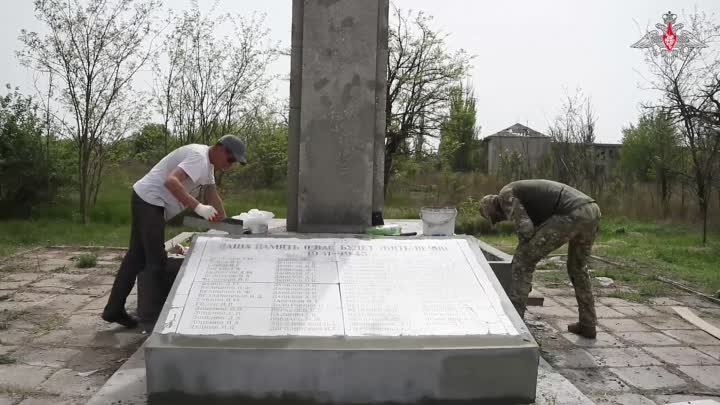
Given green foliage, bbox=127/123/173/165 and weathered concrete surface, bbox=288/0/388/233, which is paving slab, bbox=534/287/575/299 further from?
green foliage, bbox=127/123/173/165

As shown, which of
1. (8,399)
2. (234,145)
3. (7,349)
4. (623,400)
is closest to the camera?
(8,399)

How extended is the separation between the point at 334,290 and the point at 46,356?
2.24 m

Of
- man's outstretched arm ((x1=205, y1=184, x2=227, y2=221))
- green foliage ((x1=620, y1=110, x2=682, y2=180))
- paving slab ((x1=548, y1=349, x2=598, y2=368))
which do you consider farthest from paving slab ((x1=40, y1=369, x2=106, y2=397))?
green foliage ((x1=620, y1=110, x2=682, y2=180))

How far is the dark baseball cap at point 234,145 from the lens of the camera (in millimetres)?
4039

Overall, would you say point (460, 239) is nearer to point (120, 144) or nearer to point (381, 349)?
point (381, 349)

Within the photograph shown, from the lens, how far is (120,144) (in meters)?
12.3

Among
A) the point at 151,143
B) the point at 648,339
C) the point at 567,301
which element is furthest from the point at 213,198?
the point at 151,143

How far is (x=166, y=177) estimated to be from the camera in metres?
4.20

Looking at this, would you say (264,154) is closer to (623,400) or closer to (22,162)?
(22,162)

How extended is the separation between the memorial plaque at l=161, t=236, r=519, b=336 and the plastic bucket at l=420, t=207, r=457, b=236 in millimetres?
759

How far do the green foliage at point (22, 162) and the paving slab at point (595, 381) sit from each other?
11.3 m

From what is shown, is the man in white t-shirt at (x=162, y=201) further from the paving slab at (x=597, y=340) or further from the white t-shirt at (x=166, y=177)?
the paving slab at (x=597, y=340)

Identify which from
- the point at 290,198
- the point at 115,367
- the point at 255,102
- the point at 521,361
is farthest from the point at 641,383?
the point at 255,102

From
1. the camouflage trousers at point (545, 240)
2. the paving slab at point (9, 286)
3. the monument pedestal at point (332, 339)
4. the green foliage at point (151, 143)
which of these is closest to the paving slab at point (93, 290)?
the paving slab at point (9, 286)
